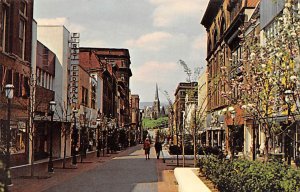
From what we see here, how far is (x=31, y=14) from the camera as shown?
35719mm

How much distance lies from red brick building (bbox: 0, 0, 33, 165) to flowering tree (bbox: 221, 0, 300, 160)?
14.9m

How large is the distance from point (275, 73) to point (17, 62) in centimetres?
2096

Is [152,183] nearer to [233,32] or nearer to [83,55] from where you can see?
[233,32]

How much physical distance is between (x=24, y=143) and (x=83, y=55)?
1832 inches

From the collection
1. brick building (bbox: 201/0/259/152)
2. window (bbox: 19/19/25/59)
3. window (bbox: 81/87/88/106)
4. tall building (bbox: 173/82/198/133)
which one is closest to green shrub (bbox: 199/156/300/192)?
tall building (bbox: 173/82/198/133)

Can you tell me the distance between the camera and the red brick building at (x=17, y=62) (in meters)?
30.3

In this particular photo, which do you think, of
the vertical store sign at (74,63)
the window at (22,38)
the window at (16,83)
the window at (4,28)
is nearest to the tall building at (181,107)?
the vertical store sign at (74,63)

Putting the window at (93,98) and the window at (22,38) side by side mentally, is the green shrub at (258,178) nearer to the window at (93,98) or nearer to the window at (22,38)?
the window at (22,38)

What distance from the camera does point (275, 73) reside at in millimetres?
15258

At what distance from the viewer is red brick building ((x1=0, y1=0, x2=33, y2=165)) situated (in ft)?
99.5

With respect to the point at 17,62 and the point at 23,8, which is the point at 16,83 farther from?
the point at 23,8

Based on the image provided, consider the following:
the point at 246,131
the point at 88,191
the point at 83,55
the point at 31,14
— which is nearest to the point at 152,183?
the point at 88,191

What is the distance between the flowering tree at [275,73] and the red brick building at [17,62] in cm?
1488

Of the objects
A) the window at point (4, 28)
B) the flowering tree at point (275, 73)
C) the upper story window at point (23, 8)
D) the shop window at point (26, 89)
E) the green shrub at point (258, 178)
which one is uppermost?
the upper story window at point (23, 8)
